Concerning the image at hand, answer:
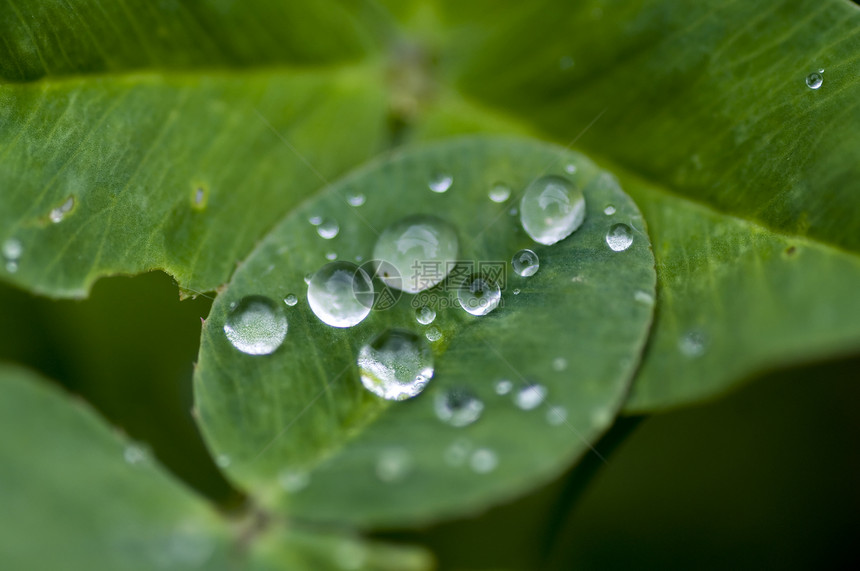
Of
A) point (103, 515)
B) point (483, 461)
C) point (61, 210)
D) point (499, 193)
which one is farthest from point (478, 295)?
point (61, 210)

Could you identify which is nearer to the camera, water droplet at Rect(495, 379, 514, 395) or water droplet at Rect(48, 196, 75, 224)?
water droplet at Rect(495, 379, 514, 395)

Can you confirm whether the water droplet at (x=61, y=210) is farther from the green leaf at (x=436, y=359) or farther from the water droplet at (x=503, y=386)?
the water droplet at (x=503, y=386)

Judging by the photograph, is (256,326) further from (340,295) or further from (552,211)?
(552,211)

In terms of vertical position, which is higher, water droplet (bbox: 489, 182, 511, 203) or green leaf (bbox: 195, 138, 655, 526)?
water droplet (bbox: 489, 182, 511, 203)

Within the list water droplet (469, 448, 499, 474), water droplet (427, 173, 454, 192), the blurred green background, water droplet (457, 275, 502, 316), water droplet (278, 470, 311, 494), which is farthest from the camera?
the blurred green background

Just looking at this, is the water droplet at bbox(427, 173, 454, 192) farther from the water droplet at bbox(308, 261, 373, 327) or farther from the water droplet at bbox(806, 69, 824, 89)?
the water droplet at bbox(806, 69, 824, 89)

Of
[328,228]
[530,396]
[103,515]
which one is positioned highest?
[328,228]

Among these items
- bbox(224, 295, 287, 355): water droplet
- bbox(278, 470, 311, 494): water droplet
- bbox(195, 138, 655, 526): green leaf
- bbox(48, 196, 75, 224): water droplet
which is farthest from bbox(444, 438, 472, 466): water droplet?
bbox(48, 196, 75, 224): water droplet
